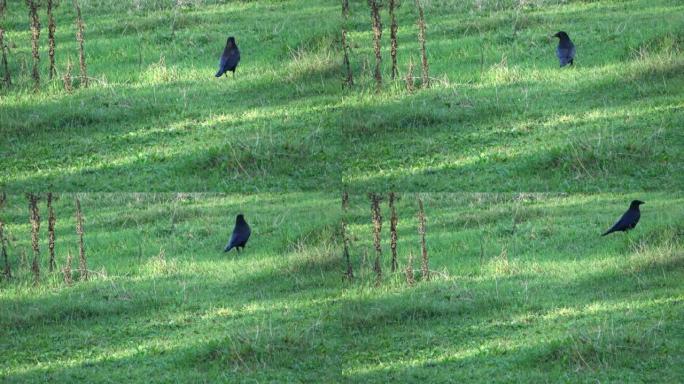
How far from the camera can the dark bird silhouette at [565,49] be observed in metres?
10.2

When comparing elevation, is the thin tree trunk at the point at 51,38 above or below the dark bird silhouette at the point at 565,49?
above

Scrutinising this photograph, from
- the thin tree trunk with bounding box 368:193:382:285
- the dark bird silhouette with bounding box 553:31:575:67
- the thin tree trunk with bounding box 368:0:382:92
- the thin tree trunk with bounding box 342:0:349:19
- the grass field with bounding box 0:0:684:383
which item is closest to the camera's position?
the grass field with bounding box 0:0:684:383

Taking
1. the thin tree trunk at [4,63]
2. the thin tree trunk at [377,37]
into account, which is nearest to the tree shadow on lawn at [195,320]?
the thin tree trunk at [377,37]

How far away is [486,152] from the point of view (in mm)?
9328

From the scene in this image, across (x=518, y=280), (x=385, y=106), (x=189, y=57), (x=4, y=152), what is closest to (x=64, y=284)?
(x=4, y=152)

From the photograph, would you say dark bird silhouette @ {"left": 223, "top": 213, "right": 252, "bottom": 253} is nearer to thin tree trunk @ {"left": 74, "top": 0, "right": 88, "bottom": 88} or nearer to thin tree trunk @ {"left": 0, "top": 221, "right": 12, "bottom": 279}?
thin tree trunk @ {"left": 0, "top": 221, "right": 12, "bottom": 279}

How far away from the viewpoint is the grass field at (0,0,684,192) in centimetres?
912

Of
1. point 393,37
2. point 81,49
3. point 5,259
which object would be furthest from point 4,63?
point 393,37

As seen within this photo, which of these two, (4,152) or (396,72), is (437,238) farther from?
(4,152)

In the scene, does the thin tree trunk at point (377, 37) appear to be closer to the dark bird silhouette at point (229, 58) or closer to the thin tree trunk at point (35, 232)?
the dark bird silhouette at point (229, 58)

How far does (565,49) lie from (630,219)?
1708 millimetres

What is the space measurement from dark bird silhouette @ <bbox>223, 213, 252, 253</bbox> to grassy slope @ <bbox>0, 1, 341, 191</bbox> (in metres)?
0.27

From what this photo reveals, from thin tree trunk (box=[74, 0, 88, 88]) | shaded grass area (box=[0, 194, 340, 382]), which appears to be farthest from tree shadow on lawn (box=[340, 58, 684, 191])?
thin tree trunk (box=[74, 0, 88, 88])

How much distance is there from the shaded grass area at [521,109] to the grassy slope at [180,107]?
1.23 feet
